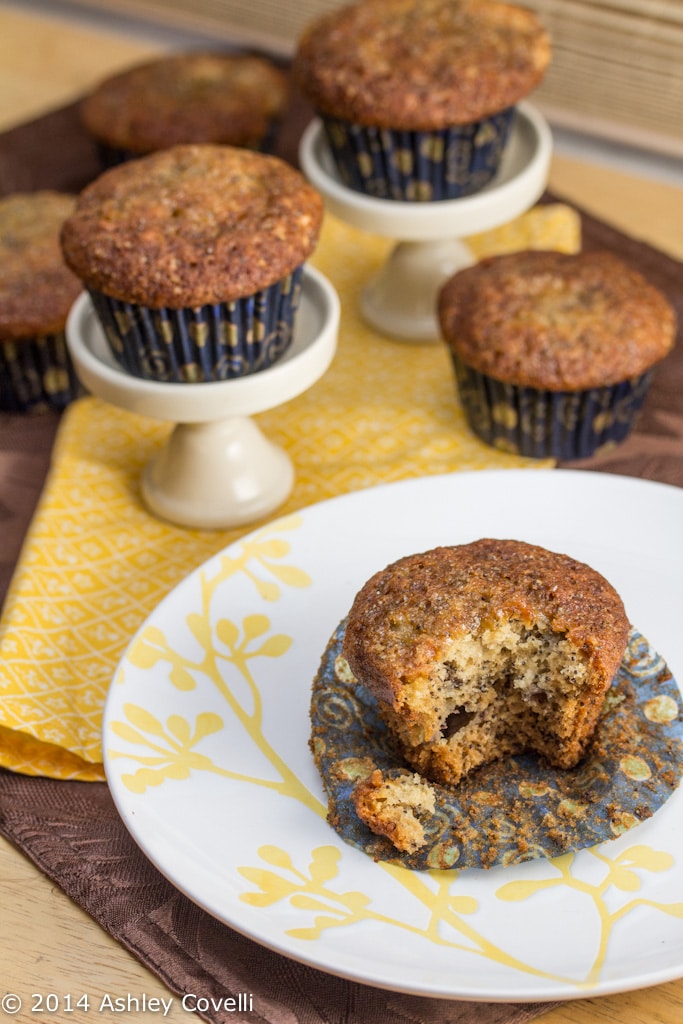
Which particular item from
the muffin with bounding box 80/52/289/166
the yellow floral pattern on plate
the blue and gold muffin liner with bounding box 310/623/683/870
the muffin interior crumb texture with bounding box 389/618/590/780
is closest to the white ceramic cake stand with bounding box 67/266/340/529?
the yellow floral pattern on plate

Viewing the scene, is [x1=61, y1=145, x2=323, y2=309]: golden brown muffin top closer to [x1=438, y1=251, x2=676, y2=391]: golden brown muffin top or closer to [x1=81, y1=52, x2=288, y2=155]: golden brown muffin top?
[x1=438, y1=251, x2=676, y2=391]: golden brown muffin top

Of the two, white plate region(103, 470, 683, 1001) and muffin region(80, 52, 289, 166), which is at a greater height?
muffin region(80, 52, 289, 166)

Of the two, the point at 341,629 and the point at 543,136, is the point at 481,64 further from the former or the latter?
the point at 341,629

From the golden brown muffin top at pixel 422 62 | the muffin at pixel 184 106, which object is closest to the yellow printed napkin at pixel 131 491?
the muffin at pixel 184 106

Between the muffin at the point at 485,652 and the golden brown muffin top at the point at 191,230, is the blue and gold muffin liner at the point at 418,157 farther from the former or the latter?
the muffin at the point at 485,652

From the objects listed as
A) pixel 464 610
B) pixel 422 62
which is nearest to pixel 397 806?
pixel 464 610

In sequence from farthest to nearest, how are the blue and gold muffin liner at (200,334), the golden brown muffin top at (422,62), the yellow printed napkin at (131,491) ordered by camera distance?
1. the golden brown muffin top at (422,62)
2. the blue and gold muffin liner at (200,334)
3. the yellow printed napkin at (131,491)
